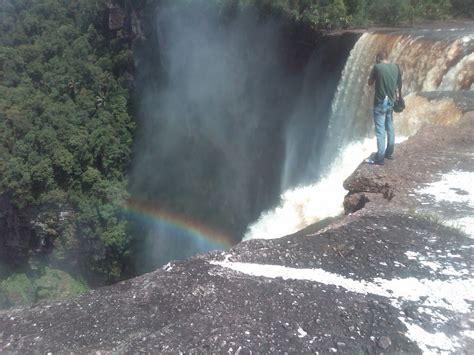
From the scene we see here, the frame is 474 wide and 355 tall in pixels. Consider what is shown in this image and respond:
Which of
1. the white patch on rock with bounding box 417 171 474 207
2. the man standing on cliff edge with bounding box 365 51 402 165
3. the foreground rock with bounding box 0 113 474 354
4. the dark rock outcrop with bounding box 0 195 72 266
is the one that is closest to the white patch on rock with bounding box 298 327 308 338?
the foreground rock with bounding box 0 113 474 354

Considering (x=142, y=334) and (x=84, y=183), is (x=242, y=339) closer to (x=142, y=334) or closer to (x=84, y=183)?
(x=142, y=334)

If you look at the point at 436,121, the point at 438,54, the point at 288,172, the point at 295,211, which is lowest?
the point at 288,172

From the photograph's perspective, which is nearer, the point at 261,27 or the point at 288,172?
the point at 288,172

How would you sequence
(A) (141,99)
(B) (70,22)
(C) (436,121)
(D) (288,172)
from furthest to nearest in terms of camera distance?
1. (B) (70,22)
2. (A) (141,99)
3. (D) (288,172)
4. (C) (436,121)

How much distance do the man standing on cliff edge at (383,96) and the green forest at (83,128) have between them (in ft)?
36.1

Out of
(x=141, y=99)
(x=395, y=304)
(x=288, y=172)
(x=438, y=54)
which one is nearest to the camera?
(x=395, y=304)

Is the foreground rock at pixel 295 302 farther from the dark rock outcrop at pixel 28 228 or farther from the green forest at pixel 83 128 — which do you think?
the dark rock outcrop at pixel 28 228

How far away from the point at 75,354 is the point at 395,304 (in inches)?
84.7

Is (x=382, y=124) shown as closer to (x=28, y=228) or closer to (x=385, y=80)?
(x=385, y=80)

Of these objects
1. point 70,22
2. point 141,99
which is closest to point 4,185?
point 141,99

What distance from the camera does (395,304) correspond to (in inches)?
127

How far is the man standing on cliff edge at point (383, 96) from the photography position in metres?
5.75

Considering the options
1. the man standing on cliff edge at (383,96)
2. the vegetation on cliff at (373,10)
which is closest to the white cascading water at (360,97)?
the man standing on cliff edge at (383,96)

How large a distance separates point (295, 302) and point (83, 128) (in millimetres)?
20472
